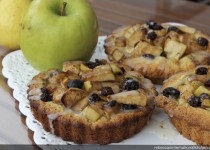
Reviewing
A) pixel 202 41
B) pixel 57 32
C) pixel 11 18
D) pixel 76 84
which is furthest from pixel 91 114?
pixel 11 18

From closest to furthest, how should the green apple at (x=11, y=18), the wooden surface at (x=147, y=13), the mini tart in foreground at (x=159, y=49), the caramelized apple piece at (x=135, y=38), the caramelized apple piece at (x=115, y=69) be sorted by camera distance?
the caramelized apple piece at (x=115, y=69) < the mini tart in foreground at (x=159, y=49) < the caramelized apple piece at (x=135, y=38) < the green apple at (x=11, y=18) < the wooden surface at (x=147, y=13)

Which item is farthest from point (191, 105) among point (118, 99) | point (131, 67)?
point (131, 67)

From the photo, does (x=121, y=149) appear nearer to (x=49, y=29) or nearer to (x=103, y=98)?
(x=103, y=98)

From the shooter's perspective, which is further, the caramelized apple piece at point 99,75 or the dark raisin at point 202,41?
the dark raisin at point 202,41

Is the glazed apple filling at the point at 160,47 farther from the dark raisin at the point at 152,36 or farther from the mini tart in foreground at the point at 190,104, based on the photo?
the mini tart in foreground at the point at 190,104

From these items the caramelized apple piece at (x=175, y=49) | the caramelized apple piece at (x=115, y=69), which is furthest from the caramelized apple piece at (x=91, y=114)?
the caramelized apple piece at (x=175, y=49)

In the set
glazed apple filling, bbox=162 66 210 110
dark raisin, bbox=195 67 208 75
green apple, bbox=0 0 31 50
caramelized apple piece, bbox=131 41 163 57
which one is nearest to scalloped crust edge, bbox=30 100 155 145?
glazed apple filling, bbox=162 66 210 110

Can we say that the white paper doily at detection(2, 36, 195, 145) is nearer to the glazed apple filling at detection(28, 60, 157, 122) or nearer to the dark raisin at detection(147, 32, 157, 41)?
the glazed apple filling at detection(28, 60, 157, 122)
